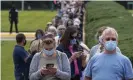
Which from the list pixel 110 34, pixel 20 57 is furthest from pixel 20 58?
pixel 110 34

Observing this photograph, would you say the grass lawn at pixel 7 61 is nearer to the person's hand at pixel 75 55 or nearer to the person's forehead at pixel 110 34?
the person's hand at pixel 75 55

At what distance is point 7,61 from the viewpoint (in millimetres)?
16984

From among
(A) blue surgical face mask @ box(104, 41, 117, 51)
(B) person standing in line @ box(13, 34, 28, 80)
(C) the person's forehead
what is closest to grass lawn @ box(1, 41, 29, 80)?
(B) person standing in line @ box(13, 34, 28, 80)

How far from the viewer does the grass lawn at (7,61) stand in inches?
552

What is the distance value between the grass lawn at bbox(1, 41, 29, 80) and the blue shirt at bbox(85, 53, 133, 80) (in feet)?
24.4

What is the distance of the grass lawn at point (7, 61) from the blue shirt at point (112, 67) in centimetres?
743

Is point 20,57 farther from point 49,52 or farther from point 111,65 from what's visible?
point 111,65

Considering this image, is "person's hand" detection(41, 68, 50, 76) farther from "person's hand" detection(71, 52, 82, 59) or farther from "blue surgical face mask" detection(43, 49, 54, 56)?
"person's hand" detection(71, 52, 82, 59)

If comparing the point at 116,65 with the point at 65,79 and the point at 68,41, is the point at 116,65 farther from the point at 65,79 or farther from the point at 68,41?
the point at 68,41

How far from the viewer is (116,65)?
6.13m

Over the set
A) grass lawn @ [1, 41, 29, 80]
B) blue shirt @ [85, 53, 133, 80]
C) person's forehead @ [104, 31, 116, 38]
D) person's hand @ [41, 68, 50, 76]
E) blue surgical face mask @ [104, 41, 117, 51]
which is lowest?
grass lawn @ [1, 41, 29, 80]

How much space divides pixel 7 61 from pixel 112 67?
36.7 feet

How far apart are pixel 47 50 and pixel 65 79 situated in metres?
0.50

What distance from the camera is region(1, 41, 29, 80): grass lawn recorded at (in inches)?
552
